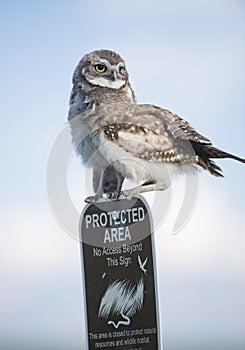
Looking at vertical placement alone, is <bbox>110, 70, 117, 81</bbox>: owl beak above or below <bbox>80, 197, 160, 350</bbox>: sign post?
above

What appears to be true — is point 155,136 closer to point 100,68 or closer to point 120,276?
point 100,68

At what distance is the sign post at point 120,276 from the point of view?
2.12m

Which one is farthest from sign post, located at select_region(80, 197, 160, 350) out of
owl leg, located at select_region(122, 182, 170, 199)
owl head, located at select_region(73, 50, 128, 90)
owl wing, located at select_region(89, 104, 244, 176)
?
owl head, located at select_region(73, 50, 128, 90)

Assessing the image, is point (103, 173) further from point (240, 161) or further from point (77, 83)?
point (240, 161)

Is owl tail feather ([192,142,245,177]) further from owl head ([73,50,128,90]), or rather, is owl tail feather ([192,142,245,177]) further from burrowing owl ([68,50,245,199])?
owl head ([73,50,128,90])

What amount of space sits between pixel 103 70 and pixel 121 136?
0.25 meters

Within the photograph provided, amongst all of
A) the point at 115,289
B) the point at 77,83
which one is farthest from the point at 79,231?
the point at 77,83

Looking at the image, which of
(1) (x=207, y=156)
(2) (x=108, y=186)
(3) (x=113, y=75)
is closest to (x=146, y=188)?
(2) (x=108, y=186)

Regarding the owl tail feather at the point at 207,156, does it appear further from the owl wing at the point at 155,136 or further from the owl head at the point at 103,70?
the owl head at the point at 103,70

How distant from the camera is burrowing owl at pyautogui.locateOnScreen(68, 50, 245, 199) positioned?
2158 mm

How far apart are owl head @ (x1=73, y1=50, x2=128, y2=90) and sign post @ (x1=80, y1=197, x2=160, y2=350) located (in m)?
0.43

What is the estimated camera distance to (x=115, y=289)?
84.7 inches

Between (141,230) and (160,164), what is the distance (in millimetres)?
241

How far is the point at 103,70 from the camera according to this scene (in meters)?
2.20
